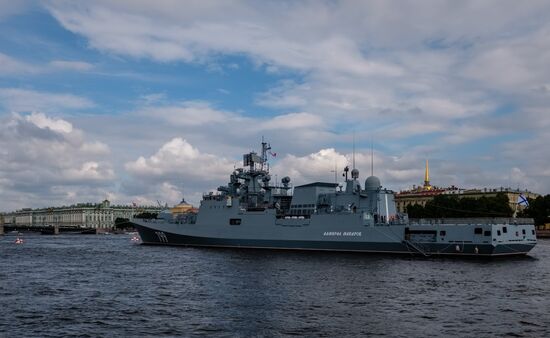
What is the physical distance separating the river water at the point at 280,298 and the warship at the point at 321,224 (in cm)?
333

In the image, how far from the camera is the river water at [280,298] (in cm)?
1986

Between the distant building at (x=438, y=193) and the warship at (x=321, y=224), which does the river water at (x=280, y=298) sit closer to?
the warship at (x=321, y=224)

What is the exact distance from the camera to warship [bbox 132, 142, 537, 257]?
4512 cm

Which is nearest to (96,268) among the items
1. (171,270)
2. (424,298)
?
(171,270)

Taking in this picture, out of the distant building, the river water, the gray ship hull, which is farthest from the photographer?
the distant building

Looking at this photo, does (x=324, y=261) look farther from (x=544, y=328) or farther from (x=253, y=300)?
(x=544, y=328)

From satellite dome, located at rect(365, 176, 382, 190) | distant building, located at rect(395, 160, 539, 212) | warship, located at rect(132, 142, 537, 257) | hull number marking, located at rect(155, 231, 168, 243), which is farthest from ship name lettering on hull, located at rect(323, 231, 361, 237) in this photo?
distant building, located at rect(395, 160, 539, 212)

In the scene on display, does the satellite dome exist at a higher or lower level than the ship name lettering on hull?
higher

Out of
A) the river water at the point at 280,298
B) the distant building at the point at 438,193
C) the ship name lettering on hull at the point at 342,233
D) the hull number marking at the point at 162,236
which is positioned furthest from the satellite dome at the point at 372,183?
the distant building at the point at 438,193

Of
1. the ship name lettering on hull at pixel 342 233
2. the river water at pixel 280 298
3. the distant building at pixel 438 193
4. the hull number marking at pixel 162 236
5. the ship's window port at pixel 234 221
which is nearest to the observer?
the river water at pixel 280 298

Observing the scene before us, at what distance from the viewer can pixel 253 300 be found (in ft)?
83.7

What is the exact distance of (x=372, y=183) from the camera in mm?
51719

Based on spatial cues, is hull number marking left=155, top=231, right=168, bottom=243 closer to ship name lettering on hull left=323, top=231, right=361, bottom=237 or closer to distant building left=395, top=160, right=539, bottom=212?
ship name lettering on hull left=323, top=231, right=361, bottom=237

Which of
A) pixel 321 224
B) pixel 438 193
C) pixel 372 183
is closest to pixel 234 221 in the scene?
pixel 321 224
